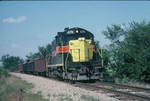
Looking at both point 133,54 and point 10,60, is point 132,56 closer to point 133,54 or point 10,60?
point 133,54

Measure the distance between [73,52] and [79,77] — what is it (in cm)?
184

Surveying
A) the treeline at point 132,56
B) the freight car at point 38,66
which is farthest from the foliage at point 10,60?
the treeline at point 132,56

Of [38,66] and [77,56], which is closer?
[77,56]

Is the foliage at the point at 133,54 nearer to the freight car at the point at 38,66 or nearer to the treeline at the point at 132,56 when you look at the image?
the treeline at the point at 132,56

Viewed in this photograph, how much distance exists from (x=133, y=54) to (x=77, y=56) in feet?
13.1

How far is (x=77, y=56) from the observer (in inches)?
631

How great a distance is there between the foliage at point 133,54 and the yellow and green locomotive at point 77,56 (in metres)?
2.12

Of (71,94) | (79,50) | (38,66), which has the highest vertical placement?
(79,50)

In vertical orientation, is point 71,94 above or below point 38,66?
below

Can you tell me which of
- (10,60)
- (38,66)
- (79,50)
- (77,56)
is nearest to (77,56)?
(77,56)

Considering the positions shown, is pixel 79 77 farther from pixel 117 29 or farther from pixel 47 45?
pixel 47 45

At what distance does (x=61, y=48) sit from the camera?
1655cm

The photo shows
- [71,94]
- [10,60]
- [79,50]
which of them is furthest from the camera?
[10,60]

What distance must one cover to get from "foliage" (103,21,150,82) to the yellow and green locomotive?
2.12m
